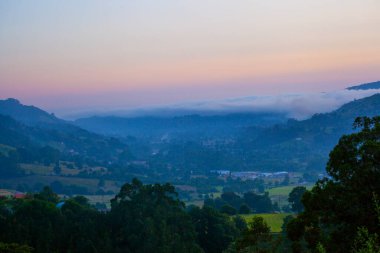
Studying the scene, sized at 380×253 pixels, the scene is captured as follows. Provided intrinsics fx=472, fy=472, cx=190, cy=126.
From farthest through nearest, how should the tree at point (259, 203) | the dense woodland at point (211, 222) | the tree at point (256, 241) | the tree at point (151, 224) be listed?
the tree at point (259, 203) → the tree at point (151, 224) → the tree at point (256, 241) → the dense woodland at point (211, 222)

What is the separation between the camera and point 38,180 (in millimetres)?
146500

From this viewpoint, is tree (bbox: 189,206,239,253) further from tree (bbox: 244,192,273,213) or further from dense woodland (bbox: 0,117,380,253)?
tree (bbox: 244,192,273,213)

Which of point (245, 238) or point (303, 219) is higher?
point (303, 219)

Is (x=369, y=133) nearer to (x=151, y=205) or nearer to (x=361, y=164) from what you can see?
(x=361, y=164)

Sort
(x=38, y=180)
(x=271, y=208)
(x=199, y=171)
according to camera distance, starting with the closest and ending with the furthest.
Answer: (x=271, y=208), (x=38, y=180), (x=199, y=171)

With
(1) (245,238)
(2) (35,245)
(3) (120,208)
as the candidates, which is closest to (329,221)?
(1) (245,238)

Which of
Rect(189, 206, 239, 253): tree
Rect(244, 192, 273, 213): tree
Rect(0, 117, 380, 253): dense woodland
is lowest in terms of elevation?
Rect(244, 192, 273, 213): tree

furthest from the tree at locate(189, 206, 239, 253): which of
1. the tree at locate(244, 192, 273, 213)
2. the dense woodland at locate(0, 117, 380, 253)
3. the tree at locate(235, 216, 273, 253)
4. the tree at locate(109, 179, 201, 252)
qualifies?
the tree at locate(244, 192, 273, 213)

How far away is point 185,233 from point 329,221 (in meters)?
27.4

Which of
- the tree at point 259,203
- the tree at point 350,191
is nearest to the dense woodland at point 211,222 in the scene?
the tree at point 350,191

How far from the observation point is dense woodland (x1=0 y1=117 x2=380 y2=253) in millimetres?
15383

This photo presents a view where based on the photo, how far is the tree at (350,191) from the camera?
1516 centimetres

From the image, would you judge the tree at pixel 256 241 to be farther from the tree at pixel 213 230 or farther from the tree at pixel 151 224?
the tree at pixel 213 230

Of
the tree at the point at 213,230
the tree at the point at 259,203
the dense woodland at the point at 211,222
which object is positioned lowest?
the tree at the point at 259,203
